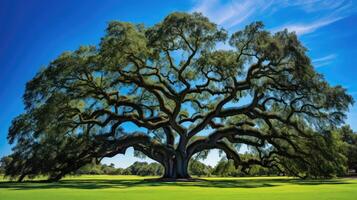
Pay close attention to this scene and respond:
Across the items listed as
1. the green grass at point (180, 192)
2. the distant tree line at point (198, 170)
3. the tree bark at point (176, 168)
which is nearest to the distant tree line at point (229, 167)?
the distant tree line at point (198, 170)

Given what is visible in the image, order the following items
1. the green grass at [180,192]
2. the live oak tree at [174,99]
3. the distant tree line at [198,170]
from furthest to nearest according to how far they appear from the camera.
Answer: the distant tree line at [198,170] → the live oak tree at [174,99] → the green grass at [180,192]

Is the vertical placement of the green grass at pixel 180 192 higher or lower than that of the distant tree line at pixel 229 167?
lower

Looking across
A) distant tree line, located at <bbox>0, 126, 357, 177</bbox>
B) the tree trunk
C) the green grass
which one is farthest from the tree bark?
the green grass

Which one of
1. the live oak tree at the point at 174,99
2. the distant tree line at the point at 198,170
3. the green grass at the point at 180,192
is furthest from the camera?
the distant tree line at the point at 198,170

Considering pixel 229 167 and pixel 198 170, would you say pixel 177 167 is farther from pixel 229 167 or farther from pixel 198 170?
pixel 198 170

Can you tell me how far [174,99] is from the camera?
31531 millimetres

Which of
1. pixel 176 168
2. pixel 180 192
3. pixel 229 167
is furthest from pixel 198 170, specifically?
pixel 180 192

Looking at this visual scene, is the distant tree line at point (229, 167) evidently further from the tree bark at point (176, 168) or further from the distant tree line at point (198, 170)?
the tree bark at point (176, 168)

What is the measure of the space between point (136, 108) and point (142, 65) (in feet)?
15.9

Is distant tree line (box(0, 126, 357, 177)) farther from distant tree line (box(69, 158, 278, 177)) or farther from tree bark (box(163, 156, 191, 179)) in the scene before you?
tree bark (box(163, 156, 191, 179))

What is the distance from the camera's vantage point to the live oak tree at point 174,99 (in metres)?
28.1

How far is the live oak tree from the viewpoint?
92.1 feet

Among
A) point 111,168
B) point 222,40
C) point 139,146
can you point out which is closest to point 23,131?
point 139,146

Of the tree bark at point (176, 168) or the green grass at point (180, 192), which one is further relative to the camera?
the tree bark at point (176, 168)
